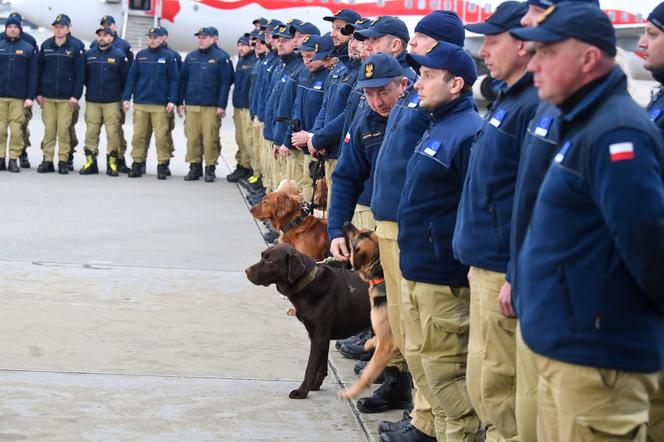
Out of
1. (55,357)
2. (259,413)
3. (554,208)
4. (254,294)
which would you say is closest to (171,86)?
(254,294)

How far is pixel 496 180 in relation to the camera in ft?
13.1

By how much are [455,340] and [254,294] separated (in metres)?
4.39

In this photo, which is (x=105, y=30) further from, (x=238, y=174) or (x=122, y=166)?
(x=238, y=174)

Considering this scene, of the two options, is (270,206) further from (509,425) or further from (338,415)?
(509,425)

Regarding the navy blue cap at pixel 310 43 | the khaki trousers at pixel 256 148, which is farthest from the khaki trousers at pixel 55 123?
the navy blue cap at pixel 310 43

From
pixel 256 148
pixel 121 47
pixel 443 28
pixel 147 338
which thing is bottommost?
pixel 256 148

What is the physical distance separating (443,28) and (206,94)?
11.4 metres

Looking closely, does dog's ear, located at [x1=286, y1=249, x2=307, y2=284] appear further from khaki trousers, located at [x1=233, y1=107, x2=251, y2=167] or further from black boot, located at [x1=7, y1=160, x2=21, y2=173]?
black boot, located at [x1=7, y1=160, x2=21, y2=173]

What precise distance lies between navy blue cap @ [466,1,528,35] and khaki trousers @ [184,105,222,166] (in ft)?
40.3

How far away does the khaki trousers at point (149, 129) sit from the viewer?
53.7 ft

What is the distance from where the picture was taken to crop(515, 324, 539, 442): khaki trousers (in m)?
3.50

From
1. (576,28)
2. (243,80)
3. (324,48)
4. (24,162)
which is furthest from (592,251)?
(24,162)

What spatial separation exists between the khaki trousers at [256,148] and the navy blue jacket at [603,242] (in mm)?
11830

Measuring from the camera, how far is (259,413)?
233 inches
